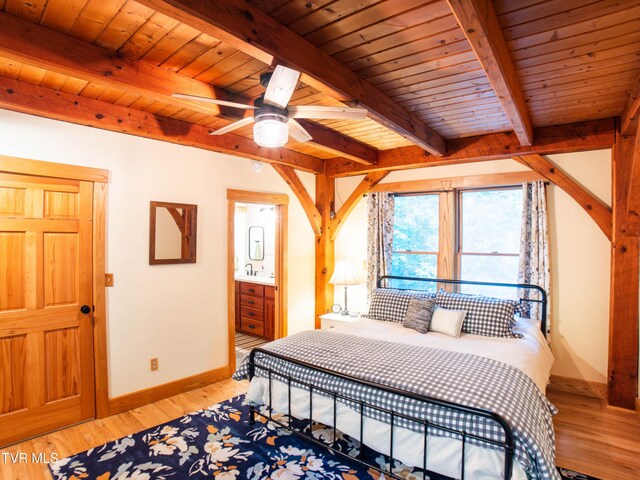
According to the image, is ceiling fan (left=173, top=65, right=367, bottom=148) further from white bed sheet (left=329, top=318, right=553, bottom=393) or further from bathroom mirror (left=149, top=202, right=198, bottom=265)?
white bed sheet (left=329, top=318, right=553, bottom=393)

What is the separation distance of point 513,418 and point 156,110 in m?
3.29

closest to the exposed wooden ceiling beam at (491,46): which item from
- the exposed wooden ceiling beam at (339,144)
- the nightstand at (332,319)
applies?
the exposed wooden ceiling beam at (339,144)

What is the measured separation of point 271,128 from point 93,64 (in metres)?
1.03

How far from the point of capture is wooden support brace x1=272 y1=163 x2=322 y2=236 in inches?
178

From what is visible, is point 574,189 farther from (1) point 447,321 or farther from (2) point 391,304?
(2) point 391,304

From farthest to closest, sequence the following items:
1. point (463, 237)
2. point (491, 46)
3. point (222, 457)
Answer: point (463, 237)
point (222, 457)
point (491, 46)

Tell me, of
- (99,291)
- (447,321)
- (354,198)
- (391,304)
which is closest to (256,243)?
(354,198)

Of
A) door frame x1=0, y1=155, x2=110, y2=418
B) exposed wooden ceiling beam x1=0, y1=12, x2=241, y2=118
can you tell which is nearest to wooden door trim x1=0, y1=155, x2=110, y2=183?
door frame x1=0, y1=155, x2=110, y2=418

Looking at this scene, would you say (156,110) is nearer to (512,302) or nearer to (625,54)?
(625,54)

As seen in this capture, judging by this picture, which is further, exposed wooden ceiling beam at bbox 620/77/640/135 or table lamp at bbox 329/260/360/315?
table lamp at bbox 329/260/360/315

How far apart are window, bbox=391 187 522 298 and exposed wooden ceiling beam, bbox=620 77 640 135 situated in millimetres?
1013

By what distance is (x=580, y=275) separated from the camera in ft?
11.6

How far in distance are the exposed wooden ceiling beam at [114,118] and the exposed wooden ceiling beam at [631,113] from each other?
3.11 meters

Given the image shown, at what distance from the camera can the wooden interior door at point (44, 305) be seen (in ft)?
8.78
